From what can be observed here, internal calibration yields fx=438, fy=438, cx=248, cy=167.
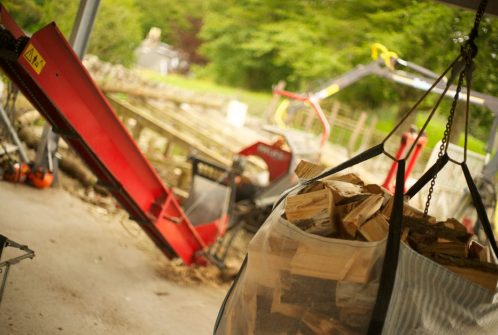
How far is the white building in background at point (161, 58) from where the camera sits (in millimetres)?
25938

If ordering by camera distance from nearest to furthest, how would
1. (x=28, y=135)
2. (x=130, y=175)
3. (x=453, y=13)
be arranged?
(x=130, y=175), (x=28, y=135), (x=453, y=13)

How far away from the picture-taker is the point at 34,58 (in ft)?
9.88

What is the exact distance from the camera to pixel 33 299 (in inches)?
138

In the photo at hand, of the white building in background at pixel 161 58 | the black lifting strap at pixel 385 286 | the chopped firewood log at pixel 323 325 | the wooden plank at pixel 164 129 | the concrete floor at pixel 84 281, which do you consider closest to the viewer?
the black lifting strap at pixel 385 286

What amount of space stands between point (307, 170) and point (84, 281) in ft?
9.22

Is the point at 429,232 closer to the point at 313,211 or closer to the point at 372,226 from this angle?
the point at 372,226

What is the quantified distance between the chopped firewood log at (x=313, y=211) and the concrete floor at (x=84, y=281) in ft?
7.72

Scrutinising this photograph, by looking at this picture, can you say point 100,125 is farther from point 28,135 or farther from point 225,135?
point 225,135

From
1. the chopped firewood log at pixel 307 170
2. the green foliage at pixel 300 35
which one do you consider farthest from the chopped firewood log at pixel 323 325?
the green foliage at pixel 300 35

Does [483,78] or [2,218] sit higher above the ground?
[483,78]

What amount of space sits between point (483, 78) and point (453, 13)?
1.68 m

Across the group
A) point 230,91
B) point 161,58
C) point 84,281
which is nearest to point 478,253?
point 84,281

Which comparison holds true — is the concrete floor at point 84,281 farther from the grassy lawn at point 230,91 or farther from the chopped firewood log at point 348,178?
the grassy lawn at point 230,91

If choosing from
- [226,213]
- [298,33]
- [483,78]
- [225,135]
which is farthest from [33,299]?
[298,33]
